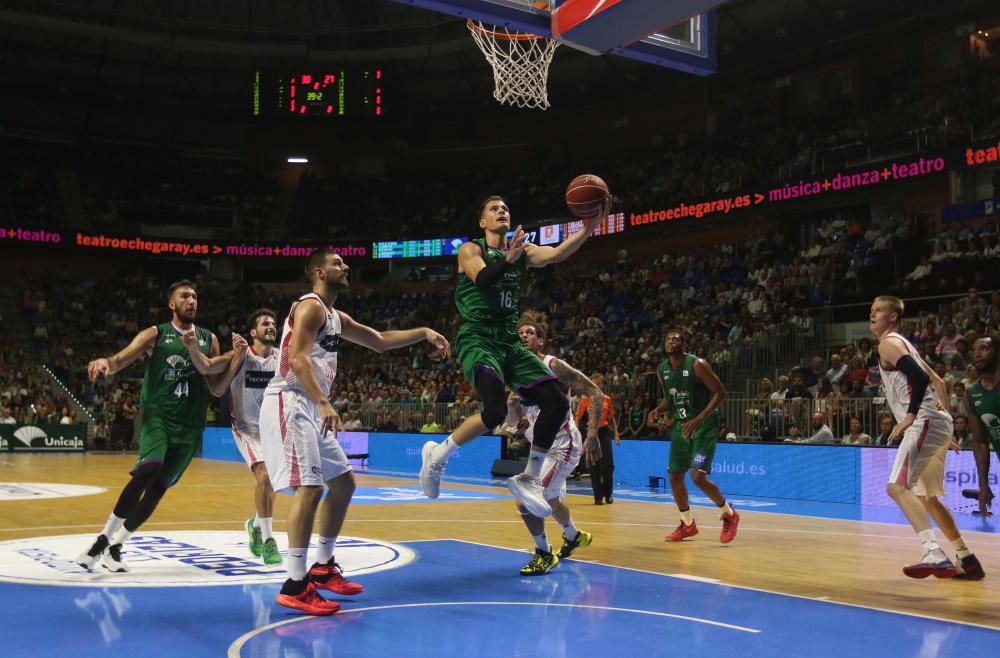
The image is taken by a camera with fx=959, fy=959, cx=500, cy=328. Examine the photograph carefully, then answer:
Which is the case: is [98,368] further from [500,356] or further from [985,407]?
[985,407]

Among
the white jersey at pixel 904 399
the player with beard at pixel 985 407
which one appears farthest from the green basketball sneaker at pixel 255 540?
the player with beard at pixel 985 407

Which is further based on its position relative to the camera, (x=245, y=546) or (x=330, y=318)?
(x=245, y=546)

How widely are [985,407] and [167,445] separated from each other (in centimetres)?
870

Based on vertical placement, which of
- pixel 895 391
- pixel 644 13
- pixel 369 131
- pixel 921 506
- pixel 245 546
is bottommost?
pixel 245 546

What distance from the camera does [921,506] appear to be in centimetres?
695

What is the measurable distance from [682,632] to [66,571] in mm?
4421

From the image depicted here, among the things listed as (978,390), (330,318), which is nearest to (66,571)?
(330,318)

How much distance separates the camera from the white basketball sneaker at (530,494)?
22.1ft

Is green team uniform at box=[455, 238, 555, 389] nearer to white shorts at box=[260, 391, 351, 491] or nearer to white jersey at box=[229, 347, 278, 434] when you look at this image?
white shorts at box=[260, 391, 351, 491]

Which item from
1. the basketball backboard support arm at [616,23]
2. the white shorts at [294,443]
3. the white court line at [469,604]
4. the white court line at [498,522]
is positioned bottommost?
the white court line at [498,522]

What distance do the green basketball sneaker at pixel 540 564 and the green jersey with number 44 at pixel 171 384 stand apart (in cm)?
269

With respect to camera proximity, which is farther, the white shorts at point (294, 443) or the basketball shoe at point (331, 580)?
the basketball shoe at point (331, 580)

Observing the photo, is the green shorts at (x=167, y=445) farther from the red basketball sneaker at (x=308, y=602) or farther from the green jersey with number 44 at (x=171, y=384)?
the red basketball sneaker at (x=308, y=602)

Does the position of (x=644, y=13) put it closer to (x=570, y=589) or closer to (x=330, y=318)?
(x=330, y=318)
